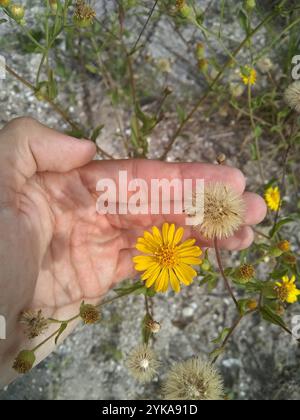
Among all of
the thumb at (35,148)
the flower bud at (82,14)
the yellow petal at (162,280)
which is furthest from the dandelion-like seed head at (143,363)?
the flower bud at (82,14)

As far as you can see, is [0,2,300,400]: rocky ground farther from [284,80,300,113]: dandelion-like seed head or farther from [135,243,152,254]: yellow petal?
[135,243,152,254]: yellow petal

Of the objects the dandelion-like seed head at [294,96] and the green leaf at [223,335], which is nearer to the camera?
the green leaf at [223,335]

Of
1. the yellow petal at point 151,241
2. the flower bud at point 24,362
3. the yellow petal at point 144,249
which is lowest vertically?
the flower bud at point 24,362

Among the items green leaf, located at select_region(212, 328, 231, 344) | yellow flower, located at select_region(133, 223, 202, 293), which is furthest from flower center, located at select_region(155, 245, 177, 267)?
green leaf, located at select_region(212, 328, 231, 344)
